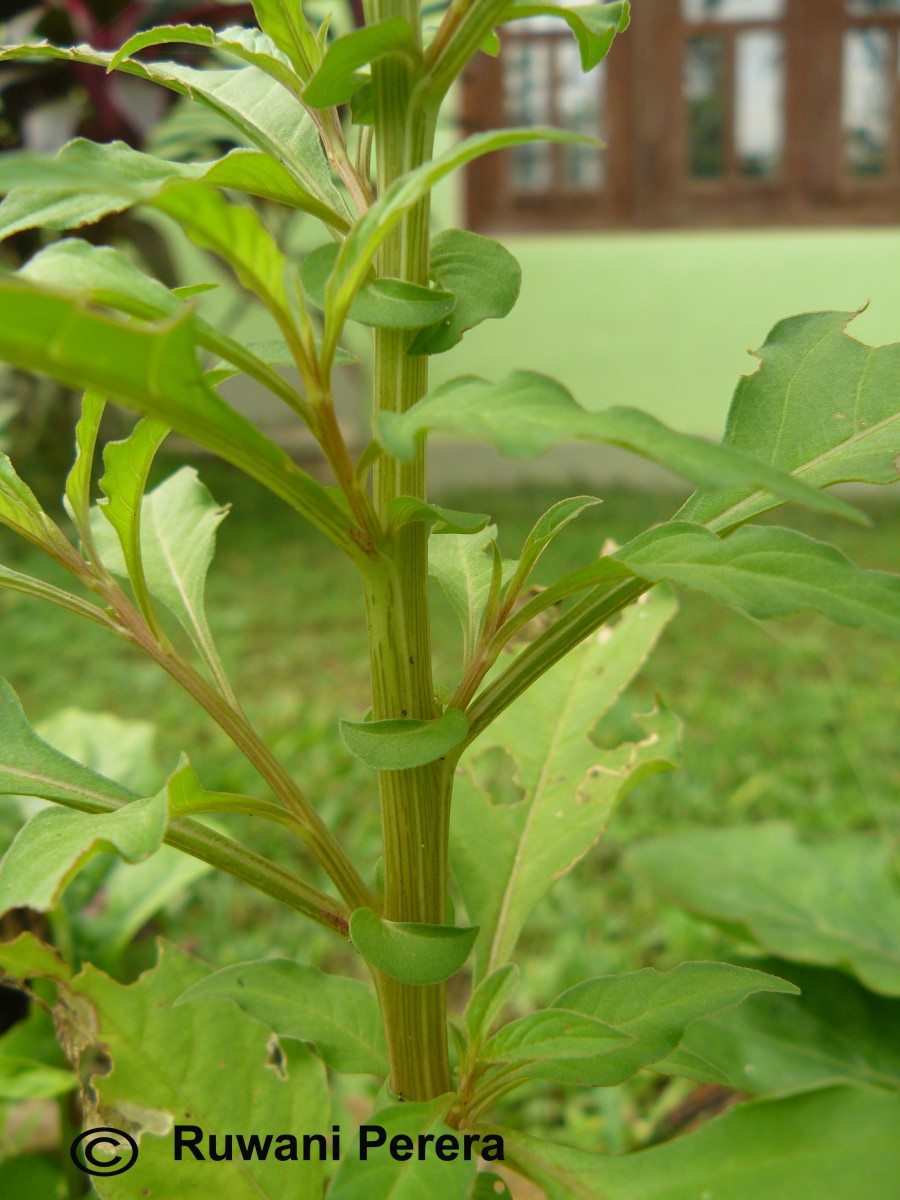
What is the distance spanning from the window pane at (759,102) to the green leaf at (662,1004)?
326 centimetres

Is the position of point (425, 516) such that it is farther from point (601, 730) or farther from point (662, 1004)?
point (601, 730)

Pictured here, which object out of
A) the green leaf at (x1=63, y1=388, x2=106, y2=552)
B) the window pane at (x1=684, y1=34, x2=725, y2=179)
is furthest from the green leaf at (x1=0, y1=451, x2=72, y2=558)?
the window pane at (x1=684, y1=34, x2=725, y2=179)

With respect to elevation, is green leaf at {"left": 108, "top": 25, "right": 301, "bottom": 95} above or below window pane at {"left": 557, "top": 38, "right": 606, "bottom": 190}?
below

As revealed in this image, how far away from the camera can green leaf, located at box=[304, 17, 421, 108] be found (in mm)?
325

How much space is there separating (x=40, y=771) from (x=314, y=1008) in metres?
0.16

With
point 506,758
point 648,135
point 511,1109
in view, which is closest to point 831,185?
point 648,135

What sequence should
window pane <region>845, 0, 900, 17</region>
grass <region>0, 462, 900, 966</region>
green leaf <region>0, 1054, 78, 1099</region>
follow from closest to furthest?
green leaf <region>0, 1054, 78, 1099</region>, grass <region>0, 462, 900, 966</region>, window pane <region>845, 0, 900, 17</region>

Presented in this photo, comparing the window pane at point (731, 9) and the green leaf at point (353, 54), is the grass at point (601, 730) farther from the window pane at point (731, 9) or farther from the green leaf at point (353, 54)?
the window pane at point (731, 9)

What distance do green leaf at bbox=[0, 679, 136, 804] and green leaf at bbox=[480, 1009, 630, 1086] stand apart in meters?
0.18

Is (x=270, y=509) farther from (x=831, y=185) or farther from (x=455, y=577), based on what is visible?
(x=455, y=577)

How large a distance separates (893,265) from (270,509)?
6.43 feet

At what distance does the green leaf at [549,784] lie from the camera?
22.7 inches

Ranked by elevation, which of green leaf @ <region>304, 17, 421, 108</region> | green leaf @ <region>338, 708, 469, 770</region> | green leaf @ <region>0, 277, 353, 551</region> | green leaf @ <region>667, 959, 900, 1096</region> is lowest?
green leaf @ <region>667, 959, 900, 1096</region>

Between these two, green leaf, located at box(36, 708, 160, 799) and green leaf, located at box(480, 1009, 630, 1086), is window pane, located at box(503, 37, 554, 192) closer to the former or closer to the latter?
green leaf, located at box(36, 708, 160, 799)
